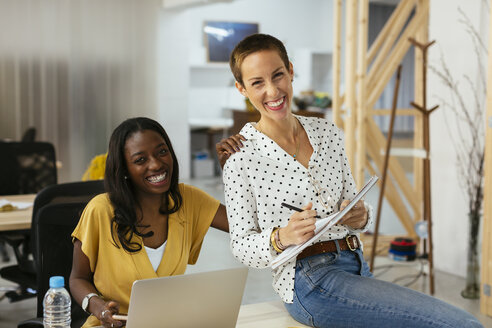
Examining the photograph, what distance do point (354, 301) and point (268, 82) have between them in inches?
27.1

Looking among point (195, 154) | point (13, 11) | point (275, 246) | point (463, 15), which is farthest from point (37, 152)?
point (195, 154)

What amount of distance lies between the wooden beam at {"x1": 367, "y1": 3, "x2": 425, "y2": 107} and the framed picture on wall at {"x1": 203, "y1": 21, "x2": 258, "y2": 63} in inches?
204

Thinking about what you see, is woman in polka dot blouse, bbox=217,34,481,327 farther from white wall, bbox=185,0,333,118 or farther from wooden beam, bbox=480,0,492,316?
white wall, bbox=185,0,333,118

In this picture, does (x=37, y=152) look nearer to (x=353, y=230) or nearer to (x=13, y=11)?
(x=353, y=230)

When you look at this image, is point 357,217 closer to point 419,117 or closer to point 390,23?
point 419,117

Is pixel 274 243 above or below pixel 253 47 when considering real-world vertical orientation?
below

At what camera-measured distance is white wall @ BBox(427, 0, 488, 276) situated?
4660 millimetres

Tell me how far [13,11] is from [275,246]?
23.7 feet

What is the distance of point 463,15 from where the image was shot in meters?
4.64

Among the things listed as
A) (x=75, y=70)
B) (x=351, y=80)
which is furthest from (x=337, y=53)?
(x=75, y=70)

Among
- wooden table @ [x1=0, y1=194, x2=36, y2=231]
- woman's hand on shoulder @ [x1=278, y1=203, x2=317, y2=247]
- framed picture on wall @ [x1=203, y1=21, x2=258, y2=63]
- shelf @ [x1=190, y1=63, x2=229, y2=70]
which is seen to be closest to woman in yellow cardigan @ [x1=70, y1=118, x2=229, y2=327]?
woman's hand on shoulder @ [x1=278, y1=203, x2=317, y2=247]

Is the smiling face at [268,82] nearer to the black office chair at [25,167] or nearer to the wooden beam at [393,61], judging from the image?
the black office chair at [25,167]

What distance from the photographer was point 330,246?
6.11 ft

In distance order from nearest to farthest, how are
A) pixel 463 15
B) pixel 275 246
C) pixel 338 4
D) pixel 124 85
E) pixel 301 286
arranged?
pixel 275 246 < pixel 301 286 < pixel 463 15 < pixel 338 4 < pixel 124 85
